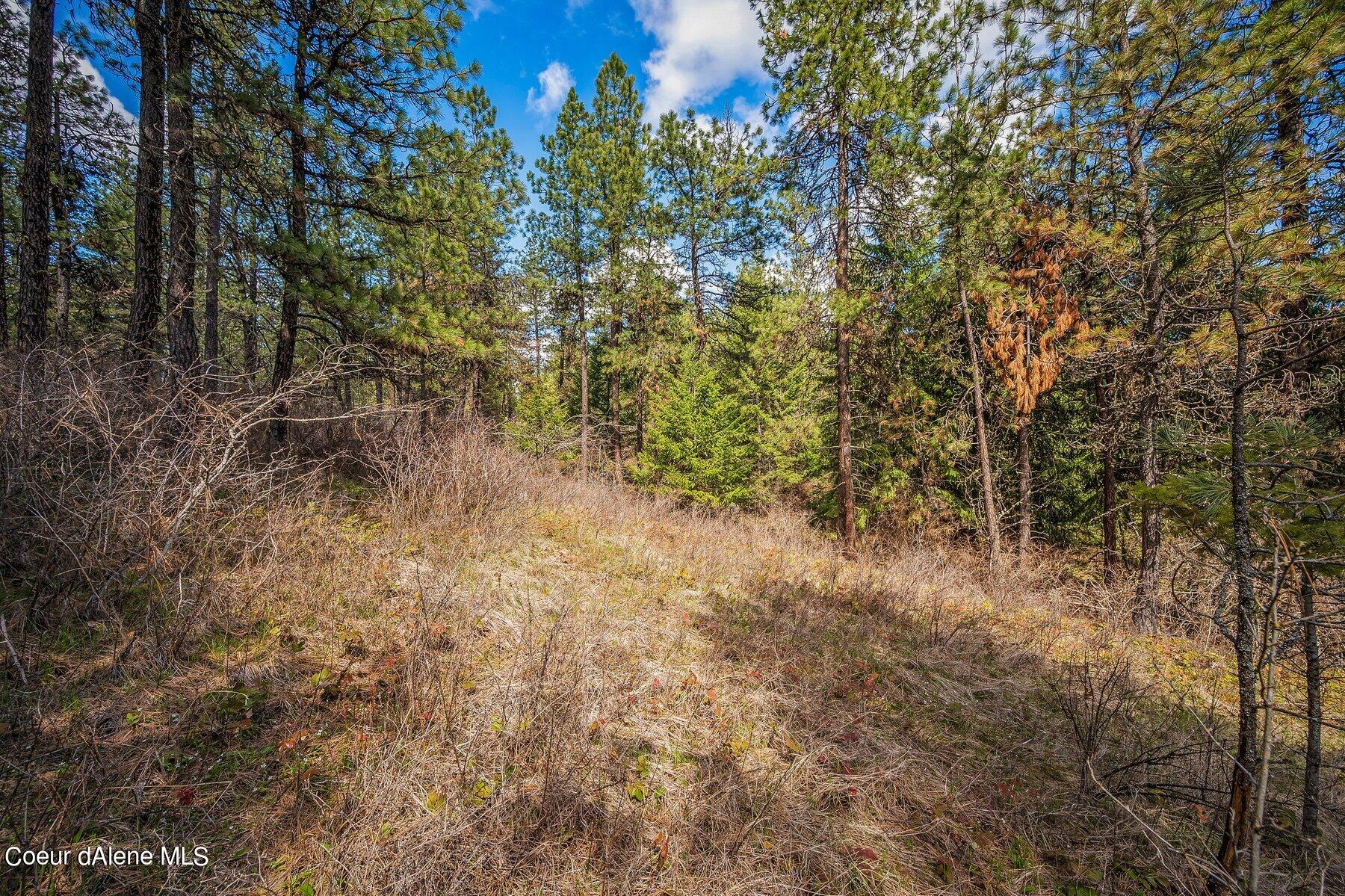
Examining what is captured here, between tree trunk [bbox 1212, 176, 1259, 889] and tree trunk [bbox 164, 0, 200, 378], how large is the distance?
7755 millimetres

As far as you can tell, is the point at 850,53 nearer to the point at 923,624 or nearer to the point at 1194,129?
the point at 1194,129

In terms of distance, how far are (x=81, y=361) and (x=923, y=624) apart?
938 centimetres

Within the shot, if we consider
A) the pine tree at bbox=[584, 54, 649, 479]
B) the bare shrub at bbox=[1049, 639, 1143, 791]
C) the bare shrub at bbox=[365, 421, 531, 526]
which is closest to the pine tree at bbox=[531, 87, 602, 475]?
the pine tree at bbox=[584, 54, 649, 479]

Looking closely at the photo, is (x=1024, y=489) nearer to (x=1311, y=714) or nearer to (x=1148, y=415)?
(x=1148, y=415)

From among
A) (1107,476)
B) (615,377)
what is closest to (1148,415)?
(1107,476)

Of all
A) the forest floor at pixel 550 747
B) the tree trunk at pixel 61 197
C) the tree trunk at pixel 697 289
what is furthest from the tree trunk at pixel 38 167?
the tree trunk at pixel 697 289

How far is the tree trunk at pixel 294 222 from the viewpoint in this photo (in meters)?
5.15

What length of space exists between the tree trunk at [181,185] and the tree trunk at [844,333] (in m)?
8.38

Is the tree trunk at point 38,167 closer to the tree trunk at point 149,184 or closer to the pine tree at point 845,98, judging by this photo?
the tree trunk at point 149,184

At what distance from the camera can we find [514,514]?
5566mm

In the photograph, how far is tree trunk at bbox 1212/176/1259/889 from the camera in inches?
81.4

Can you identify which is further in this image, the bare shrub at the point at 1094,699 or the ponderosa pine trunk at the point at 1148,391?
the ponderosa pine trunk at the point at 1148,391

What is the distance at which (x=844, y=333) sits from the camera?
27.5 ft

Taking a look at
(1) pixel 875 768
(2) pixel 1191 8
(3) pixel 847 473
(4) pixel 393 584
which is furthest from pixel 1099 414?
(4) pixel 393 584
